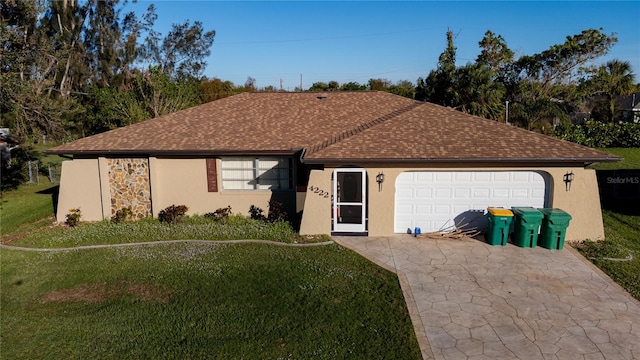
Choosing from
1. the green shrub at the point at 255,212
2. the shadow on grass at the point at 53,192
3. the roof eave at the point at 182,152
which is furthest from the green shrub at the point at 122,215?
the shadow on grass at the point at 53,192

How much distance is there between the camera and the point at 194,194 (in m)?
14.6

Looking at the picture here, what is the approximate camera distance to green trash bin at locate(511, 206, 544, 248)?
11.2 meters

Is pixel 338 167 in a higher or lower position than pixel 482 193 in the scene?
higher

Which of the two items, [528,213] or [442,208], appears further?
[442,208]

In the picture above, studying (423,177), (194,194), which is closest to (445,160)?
(423,177)

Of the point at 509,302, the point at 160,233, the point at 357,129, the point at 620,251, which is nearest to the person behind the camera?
the point at 509,302

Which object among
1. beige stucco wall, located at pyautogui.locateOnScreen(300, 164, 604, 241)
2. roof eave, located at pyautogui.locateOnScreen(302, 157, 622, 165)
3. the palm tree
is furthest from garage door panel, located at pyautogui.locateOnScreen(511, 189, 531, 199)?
the palm tree

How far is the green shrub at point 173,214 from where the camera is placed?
1383 centimetres

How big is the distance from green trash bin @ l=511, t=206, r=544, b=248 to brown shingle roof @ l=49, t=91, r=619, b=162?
1552 millimetres

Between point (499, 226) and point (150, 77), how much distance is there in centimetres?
2651

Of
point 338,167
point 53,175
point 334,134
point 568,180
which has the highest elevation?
point 334,134

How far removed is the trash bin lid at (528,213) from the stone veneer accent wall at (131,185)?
1205cm

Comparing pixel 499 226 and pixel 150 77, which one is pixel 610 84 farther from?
pixel 150 77

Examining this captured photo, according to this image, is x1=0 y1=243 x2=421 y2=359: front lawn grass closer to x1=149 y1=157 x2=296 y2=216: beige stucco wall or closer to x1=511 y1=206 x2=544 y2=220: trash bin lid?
x1=149 y1=157 x2=296 y2=216: beige stucco wall
